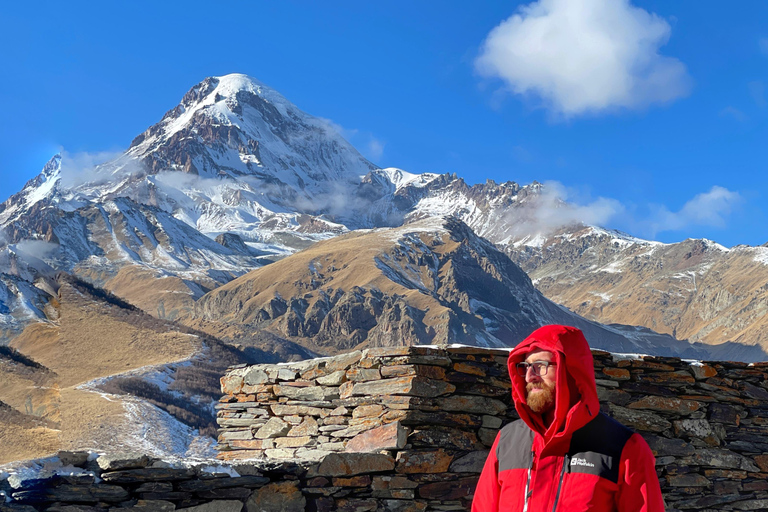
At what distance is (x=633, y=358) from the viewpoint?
9.25 meters

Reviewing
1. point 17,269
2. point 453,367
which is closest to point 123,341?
point 17,269

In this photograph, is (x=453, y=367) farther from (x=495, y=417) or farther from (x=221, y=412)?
(x=221, y=412)

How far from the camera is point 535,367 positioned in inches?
161

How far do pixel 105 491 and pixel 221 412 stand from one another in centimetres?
411

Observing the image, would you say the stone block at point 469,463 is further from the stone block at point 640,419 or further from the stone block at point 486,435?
the stone block at point 640,419

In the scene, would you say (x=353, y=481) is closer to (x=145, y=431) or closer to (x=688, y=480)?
(x=688, y=480)

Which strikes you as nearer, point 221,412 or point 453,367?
point 453,367

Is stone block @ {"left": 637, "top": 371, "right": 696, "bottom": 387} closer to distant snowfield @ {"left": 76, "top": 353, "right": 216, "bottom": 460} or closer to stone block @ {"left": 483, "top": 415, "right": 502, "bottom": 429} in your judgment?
stone block @ {"left": 483, "top": 415, "right": 502, "bottom": 429}

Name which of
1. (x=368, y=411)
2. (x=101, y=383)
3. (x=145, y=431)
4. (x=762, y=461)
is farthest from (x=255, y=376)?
(x=101, y=383)

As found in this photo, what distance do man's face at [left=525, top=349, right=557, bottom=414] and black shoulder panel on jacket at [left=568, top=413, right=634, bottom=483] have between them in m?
0.26

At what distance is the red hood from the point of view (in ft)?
12.5

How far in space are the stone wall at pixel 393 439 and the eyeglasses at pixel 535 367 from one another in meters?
3.84

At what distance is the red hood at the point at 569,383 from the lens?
3.81 meters

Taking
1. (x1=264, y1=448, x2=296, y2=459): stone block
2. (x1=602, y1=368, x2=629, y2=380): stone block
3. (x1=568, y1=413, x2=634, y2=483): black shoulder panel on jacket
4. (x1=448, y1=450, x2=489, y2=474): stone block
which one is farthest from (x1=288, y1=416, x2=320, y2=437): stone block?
(x1=568, y1=413, x2=634, y2=483): black shoulder panel on jacket
